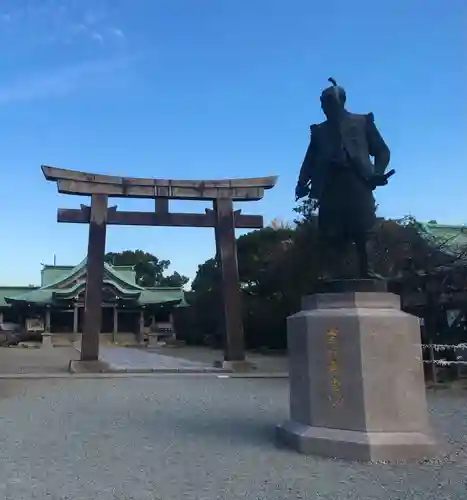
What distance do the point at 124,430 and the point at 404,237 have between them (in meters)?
8.58

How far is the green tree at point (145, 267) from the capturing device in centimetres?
5847

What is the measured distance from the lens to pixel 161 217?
14.6 metres

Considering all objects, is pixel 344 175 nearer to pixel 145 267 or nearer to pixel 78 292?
pixel 78 292

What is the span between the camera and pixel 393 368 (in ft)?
15.1

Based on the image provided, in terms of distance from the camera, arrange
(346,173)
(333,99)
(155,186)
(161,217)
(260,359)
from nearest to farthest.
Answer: (346,173) < (333,99) < (155,186) < (161,217) < (260,359)

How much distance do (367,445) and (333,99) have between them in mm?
3345

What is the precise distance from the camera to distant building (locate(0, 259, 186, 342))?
34.3 m

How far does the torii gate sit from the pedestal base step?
9.41 metres

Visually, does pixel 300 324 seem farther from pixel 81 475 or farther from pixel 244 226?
pixel 244 226

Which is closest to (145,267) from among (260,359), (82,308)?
(82,308)

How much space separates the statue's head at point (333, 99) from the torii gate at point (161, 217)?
901cm

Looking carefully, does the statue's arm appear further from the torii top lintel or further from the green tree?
the green tree

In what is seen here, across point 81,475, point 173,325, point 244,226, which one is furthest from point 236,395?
point 173,325

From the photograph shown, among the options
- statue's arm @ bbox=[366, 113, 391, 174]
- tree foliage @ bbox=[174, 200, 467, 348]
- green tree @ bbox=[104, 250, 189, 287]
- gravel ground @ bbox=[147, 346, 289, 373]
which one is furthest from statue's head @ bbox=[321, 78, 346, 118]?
green tree @ bbox=[104, 250, 189, 287]
